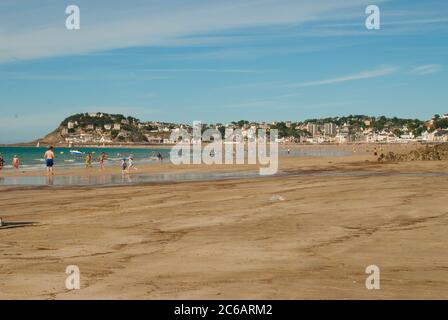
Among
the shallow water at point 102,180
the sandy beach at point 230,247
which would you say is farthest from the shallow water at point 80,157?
the sandy beach at point 230,247

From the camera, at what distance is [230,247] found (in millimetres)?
→ 10758

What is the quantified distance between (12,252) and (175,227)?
4.03 m

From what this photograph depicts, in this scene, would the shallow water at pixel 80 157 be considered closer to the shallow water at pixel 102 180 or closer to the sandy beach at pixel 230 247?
the shallow water at pixel 102 180

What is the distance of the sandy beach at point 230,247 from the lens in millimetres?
7751

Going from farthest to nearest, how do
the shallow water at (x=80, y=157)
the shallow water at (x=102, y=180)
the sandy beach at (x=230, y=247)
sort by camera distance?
the shallow water at (x=80, y=157)
the shallow water at (x=102, y=180)
the sandy beach at (x=230, y=247)

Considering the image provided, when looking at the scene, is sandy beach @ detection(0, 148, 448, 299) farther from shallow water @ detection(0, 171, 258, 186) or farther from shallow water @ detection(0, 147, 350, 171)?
shallow water @ detection(0, 147, 350, 171)

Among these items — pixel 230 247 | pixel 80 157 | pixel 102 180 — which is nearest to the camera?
pixel 230 247

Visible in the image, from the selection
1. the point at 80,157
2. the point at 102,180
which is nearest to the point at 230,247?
the point at 102,180

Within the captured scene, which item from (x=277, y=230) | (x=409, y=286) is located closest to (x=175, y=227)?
(x=277, y=230)

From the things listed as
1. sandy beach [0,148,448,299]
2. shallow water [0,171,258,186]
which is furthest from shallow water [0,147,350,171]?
sandy beach [0,148,448,299]

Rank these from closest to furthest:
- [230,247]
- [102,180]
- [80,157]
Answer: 1. [230,247]
2. [102,180]
3. [80,157]

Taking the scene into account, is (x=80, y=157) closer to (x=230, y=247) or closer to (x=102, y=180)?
(x=102, y=180)

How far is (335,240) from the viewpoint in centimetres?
1131
